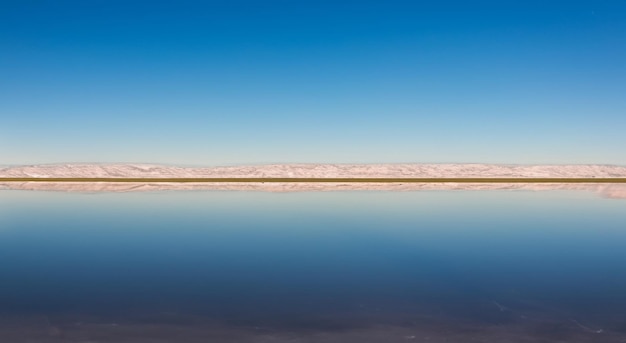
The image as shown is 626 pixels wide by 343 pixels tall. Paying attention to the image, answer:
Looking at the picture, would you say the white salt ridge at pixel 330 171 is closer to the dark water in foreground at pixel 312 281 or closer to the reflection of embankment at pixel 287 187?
the reflection of embankment at pixel 287 187

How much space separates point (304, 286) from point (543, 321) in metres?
7.09

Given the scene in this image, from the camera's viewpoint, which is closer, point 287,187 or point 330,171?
point 287,187

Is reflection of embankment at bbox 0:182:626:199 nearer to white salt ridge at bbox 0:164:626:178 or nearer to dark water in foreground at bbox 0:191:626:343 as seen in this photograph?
dark water in foreground at bbox 0:191:626:343

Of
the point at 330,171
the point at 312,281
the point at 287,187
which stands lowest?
the point at 312,281

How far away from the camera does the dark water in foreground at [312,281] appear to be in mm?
12461

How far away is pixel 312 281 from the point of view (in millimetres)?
17000

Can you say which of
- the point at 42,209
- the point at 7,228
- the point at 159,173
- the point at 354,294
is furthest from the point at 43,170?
the point at 354,294

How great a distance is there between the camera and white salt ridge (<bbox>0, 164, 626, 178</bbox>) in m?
134

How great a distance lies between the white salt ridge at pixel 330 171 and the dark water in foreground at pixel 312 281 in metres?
99.6

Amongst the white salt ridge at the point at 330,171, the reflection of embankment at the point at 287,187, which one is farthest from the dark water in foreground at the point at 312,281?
the white salt ridge at the point at 330,171

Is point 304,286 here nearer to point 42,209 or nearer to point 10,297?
point 10,297

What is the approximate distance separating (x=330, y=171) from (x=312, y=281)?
427 feet

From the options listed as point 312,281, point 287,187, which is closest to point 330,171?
point 287,187

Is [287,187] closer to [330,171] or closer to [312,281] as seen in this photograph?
[312,281]
